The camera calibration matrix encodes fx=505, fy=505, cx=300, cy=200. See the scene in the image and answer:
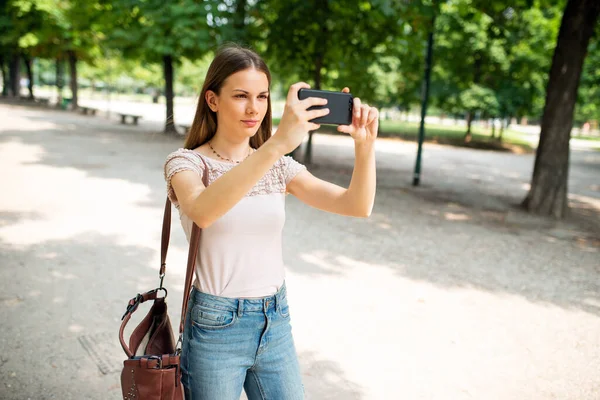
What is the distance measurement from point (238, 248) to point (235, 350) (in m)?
0.37

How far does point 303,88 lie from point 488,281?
5093 mm

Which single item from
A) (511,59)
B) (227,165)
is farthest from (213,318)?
(511,59)

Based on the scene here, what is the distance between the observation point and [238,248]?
1803 millimetres

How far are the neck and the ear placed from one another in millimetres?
102

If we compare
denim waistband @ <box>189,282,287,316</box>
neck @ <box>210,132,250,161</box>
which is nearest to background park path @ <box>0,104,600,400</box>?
denim waistband @ <box>189,282,287,316</box>

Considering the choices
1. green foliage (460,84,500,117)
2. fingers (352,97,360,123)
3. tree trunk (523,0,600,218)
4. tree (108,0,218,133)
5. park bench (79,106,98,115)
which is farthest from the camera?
park bench (79,106,98,115)

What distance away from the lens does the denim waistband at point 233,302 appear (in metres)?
1.81

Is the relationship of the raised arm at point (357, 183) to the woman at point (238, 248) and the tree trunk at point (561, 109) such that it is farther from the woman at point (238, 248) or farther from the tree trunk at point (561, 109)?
the tree trunk at point (561, 109)

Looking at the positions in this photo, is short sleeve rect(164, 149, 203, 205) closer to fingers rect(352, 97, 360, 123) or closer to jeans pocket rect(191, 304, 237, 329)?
jeans pocket rect(191, 304, 237, 329)

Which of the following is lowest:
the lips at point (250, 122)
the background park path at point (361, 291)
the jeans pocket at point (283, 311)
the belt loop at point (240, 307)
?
the background park path at point (361, 291)

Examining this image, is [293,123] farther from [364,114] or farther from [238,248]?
[238,248]

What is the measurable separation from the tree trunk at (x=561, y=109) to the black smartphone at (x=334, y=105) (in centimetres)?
932

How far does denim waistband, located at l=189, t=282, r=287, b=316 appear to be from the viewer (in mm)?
1814

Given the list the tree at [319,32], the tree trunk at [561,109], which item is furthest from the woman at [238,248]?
the tree at [319,32]
